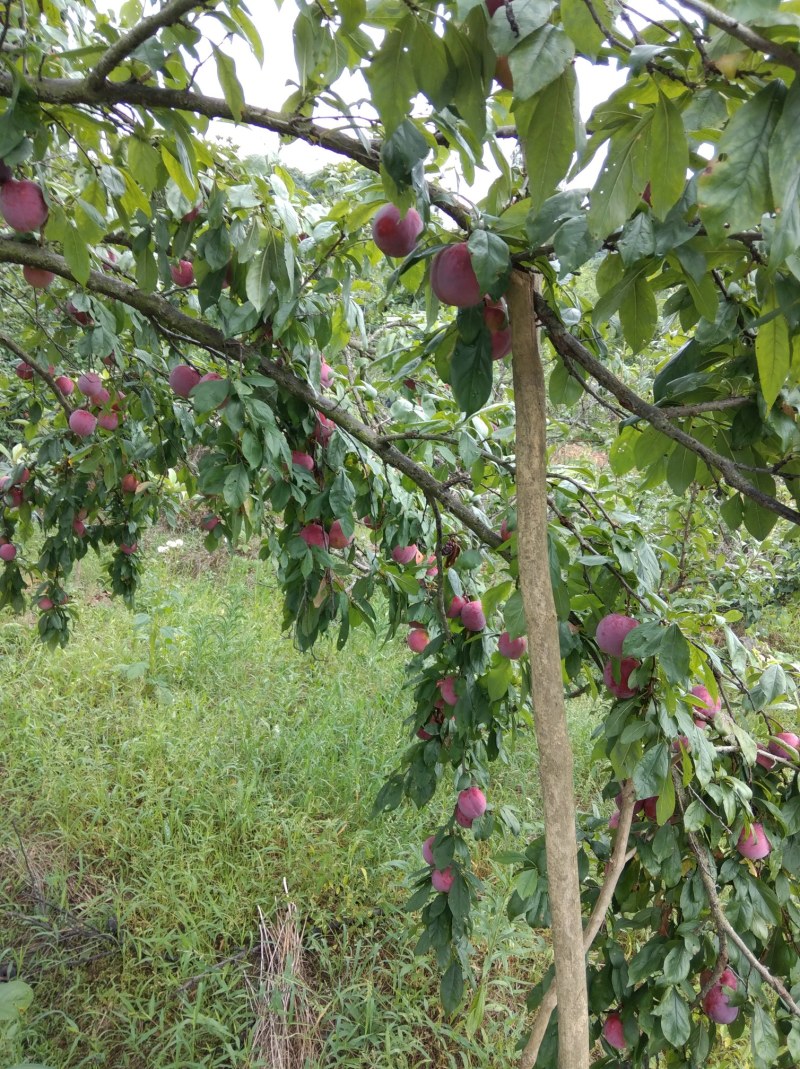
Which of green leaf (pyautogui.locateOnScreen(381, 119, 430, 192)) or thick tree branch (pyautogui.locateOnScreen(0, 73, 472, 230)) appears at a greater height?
thick tree branch (pyautogui.locateOnScreen(0, 73, 472, 230))

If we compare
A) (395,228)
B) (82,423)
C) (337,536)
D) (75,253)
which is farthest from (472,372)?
(82,423)

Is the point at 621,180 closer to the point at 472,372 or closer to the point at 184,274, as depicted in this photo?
the point at 472,372

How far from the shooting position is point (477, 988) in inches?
88.2

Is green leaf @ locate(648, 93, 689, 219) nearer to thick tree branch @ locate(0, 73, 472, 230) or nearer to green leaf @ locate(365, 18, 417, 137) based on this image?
green leaf @ locate(365, 18, 417, 137)

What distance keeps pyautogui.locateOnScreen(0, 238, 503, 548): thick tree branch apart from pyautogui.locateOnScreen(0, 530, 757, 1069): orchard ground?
1371 mm

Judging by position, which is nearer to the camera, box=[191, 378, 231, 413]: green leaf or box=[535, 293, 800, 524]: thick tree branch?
box=[535, 293, 800, 524]: thick tree branch

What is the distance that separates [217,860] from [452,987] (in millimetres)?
1163

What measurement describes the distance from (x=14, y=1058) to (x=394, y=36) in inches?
90.3

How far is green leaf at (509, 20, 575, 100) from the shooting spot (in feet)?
1.55

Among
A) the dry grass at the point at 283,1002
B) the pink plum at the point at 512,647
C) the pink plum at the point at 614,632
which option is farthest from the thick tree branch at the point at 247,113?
the dry grass at the point at 283,1002

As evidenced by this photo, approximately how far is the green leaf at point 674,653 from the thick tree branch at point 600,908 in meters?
0.36

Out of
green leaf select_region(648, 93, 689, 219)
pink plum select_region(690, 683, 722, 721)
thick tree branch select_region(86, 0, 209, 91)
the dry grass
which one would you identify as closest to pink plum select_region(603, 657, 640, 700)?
pink plum select_region(690, 683, 722, 721)

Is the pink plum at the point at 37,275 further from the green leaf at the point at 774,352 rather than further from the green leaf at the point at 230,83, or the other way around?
the green leaf at the point at 774,352

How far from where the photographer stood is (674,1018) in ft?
3.91
